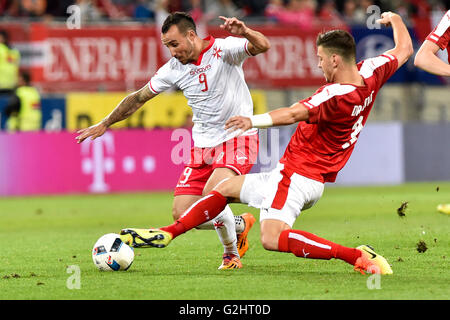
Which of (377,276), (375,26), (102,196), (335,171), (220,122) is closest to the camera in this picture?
(377,276)

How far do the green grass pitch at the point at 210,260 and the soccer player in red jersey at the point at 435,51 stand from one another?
5.33 ft

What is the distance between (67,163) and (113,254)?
1077 cm

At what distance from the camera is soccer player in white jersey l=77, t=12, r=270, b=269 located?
7.89 metres

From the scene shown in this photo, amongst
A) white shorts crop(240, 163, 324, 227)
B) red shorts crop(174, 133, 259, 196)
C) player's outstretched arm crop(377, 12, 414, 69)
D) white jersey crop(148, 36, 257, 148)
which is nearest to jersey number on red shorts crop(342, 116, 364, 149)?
white shorts crop(240, 163, 324, 227)

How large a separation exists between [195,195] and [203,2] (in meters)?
13.3

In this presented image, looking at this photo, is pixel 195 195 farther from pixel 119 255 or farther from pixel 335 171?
pixel 335 171

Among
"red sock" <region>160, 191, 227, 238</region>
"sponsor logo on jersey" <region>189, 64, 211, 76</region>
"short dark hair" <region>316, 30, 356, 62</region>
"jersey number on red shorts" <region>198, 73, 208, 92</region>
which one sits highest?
"short dark hair" <region>316, 30, 356, 62</region>

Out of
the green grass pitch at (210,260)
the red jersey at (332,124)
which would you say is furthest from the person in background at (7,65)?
the red jersey at (332,124)

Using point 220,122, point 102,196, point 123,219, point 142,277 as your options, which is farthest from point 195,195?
point 102,196

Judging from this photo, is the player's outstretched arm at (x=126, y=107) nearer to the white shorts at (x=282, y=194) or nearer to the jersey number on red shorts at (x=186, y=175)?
the jersey number on red shorts at (x=186, y=175)

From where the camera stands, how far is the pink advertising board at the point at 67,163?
1789 cm

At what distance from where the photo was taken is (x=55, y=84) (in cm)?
1881

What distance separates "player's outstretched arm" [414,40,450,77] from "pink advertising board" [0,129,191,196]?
A: 10.2m

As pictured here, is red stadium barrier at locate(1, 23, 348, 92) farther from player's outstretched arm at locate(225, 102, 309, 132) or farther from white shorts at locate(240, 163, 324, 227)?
player's outstretched arm at locate(225, 102, 309, 132)
